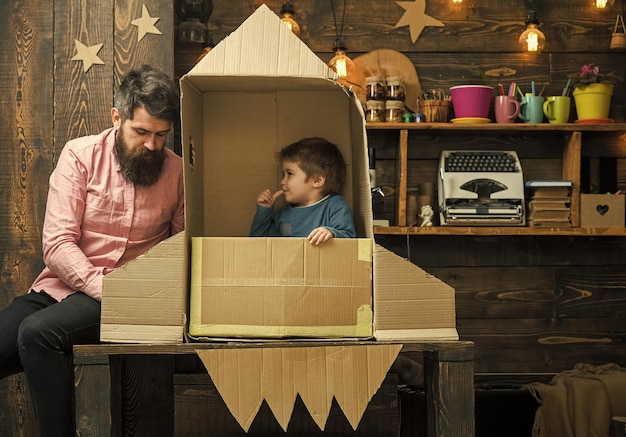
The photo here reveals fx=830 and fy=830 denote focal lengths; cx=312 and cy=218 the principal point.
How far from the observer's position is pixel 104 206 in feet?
7.67

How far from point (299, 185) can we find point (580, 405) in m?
1.46

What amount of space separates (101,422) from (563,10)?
2.71 meters

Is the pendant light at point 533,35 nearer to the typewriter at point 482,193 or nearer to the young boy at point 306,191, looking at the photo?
the typewriter at point 482,193

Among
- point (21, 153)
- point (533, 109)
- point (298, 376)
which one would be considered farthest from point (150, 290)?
point (533, 109)

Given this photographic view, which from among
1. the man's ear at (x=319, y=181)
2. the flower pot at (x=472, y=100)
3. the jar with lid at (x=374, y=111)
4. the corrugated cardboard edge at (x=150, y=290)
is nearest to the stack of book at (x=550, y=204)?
the flower pot at (x=472, y=100)

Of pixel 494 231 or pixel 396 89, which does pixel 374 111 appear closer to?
pixel 396 89

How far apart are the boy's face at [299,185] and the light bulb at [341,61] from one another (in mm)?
989

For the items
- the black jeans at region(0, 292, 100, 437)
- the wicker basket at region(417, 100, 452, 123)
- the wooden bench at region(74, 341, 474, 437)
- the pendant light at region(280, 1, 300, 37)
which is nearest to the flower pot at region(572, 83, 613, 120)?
the wicker basket at region(417, 100, 452, 123)

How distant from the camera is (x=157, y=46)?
2.70 meters

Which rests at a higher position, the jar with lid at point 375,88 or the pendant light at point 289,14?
the pendant light at point 289,14

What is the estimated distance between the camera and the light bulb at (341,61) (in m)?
3.34

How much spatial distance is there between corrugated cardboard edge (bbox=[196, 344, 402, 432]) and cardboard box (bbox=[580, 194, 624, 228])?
1.76 meters

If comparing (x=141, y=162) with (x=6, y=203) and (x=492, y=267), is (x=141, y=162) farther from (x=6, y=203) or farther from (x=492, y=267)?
(x=492, y=267)

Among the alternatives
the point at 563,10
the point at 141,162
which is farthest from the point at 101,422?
the point at 563,10
